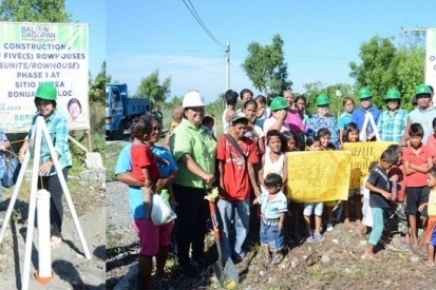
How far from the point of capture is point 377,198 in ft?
14.7

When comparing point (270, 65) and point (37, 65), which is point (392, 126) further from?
point (270, 65)

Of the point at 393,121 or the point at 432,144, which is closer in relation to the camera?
the point at 432,144

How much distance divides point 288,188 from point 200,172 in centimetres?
113

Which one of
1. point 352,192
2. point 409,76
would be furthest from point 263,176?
point 409,76

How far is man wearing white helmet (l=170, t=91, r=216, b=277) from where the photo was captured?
3752 millimetres

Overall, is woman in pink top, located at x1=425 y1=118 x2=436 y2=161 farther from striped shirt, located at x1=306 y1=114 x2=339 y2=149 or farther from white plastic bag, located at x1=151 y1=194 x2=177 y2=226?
white plastic bag, located at x1=151 y1=194 x2=177 y2=226

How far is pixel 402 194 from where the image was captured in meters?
4.69

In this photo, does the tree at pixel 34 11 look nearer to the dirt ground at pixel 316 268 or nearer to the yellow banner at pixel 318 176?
the dirt ground at pixel 316 268

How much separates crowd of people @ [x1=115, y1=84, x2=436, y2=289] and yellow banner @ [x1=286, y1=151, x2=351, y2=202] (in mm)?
86

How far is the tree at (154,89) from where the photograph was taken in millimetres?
17703

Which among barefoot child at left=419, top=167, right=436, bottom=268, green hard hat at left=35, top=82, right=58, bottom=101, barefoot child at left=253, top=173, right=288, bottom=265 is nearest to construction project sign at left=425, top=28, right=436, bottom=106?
barefoot child at left=419, top=167, right=436, bottom=268

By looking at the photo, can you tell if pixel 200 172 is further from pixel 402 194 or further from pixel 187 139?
pixel 402 194

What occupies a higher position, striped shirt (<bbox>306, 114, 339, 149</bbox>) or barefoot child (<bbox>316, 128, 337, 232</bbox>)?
striped shirt (<bbox>306, 114, 339, 149</bbox>)

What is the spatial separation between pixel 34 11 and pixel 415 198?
5017 mm
